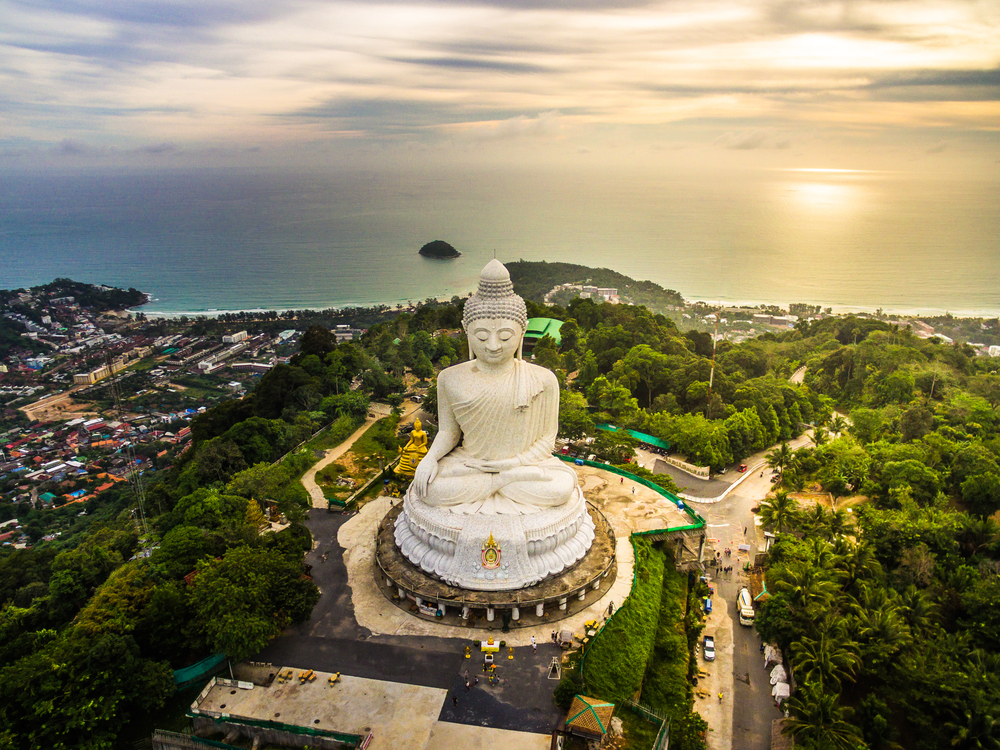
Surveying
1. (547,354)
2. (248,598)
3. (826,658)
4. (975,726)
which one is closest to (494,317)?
(248,598)

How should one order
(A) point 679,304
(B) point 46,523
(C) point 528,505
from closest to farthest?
(C) point 528,505 < (B) point 46,523 < (A) point 679,304

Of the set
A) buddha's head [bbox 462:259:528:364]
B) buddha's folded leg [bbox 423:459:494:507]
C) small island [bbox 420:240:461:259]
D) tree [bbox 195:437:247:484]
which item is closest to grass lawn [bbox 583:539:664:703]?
buddha's folded leg [bbox 423:459:494:507]

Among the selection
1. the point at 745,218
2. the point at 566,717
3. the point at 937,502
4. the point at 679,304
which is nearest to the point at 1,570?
the point at 566,717

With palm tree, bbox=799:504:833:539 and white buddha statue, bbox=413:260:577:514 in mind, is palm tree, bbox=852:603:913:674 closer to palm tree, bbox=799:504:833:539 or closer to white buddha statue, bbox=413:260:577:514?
palm tree, bbox=799:504:833:539

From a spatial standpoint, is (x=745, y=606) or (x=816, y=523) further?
(x=816, y=523)

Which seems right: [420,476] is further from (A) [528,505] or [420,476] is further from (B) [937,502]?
(B) [937,502]

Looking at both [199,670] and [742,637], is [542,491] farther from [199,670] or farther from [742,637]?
[199,670]

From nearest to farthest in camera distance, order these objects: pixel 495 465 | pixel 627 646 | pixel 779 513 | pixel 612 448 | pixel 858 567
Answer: pixel 627 646
pixel 495 465
pixel 858 567
pixel 779 513
pixel 612 448

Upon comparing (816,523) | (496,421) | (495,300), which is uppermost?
(495,300)
